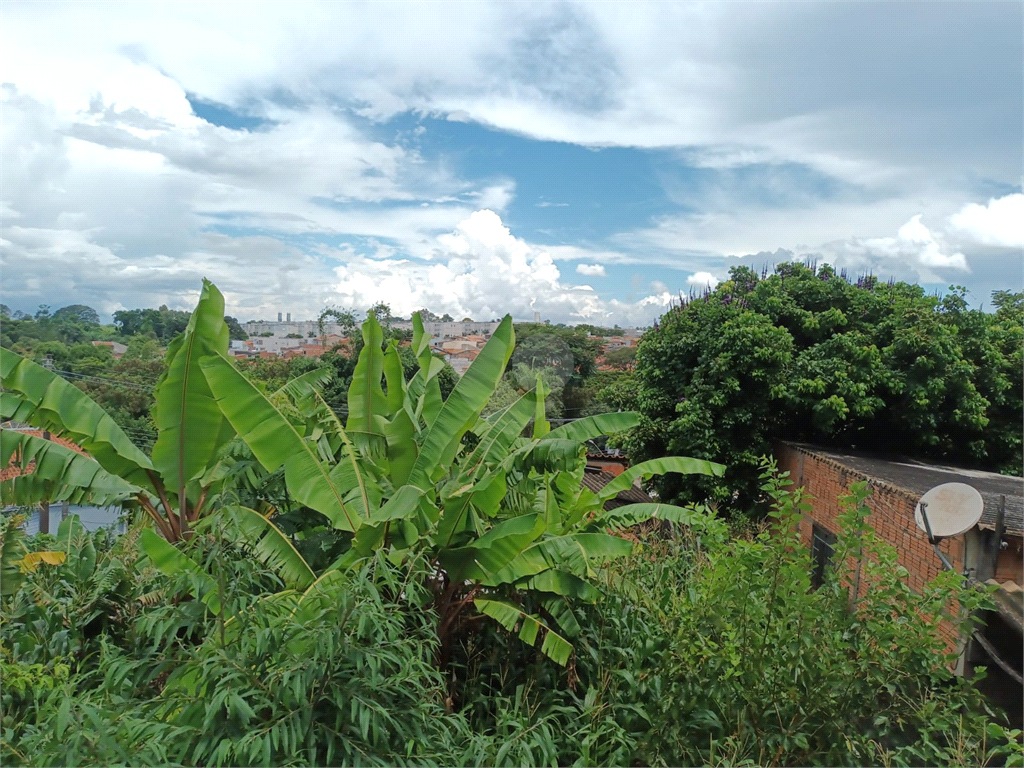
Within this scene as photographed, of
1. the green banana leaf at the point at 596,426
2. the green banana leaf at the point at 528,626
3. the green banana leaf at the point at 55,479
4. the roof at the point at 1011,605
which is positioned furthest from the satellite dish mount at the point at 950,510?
the green banana leaf at the point at 55,479

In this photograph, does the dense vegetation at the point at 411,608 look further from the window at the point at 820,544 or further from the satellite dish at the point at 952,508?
the window at the point at 820,544

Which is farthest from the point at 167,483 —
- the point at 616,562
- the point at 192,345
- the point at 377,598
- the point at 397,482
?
the point at 616,562

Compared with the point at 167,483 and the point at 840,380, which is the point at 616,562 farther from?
the point at 840,380

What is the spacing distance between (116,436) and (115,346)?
31.9ft

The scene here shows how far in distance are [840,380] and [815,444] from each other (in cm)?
152

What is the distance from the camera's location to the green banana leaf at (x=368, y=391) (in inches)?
184

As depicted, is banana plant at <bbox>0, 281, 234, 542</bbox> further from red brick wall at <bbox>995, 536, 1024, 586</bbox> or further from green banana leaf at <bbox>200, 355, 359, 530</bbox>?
red brick wall at <bbox>995, 536, 1024, 586</bbox>

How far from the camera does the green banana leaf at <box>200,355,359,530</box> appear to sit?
12.3ft

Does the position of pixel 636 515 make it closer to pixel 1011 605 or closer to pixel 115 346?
pixel 1011 605

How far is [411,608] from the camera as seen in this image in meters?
3.71

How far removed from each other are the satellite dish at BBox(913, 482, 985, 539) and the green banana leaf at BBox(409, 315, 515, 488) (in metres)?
2.84

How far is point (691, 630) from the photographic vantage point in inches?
133

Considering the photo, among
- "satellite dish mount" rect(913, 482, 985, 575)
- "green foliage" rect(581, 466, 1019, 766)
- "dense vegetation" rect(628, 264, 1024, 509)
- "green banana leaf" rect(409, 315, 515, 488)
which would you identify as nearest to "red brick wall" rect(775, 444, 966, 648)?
"satellite dish mount" rect(913, 482, 985, 575)

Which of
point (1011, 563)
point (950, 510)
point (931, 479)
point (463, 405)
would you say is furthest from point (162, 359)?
point (931, 479)
